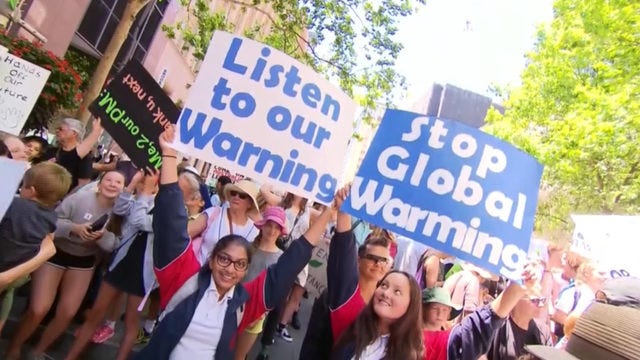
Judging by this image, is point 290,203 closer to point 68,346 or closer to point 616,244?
point 68,346

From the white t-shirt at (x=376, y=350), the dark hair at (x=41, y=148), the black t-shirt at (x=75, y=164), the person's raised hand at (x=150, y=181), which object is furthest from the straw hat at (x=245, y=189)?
the dark hair at (x=41, y=148)

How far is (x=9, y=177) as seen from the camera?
87.6 inches

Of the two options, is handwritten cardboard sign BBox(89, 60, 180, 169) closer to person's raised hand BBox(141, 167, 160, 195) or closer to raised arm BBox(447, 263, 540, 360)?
person's raised hand BBox(141, 167, 160, 195)

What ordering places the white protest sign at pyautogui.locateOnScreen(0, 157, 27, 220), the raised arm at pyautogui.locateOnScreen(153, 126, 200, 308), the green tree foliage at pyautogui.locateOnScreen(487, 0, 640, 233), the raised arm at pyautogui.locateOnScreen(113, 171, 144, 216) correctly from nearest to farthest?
the white protest sign at pyautogui.locateOnScreen(0, 157, 27, 220) → the raised arm at pyautogui.locateOnScreen(153, 126, 200, 308) → the raised arm at pyautogui.locateOnScreen(113, 171, 144, 216) → the green tree foliage at pyautogui.locateOnScreen(487, 0, 640, 233)

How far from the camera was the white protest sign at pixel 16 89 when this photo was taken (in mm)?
3068

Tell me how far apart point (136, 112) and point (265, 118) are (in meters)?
1.51

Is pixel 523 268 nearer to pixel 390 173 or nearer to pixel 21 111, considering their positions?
pixel 390 173

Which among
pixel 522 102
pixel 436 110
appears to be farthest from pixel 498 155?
pixel 436 110

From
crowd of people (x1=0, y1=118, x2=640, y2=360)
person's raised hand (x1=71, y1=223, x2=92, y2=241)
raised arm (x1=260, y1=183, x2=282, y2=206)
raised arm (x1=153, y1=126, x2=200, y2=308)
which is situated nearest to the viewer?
crowd of people (x1=0, y1=118, x2=640, y2=360)

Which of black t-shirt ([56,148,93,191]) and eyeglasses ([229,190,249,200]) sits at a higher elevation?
eyeglasses ([229,190,249,200])

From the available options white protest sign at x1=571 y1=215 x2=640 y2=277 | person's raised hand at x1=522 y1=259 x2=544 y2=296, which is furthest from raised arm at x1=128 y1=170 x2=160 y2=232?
white protest sign at x1=571 y1=215 x2=640 y2=277

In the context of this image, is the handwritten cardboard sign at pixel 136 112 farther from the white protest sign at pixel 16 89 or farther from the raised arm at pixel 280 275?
the raised arm at pixel 280 275

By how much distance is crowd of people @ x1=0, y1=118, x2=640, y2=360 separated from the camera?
2352 mm

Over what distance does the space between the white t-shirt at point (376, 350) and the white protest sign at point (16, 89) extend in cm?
261
